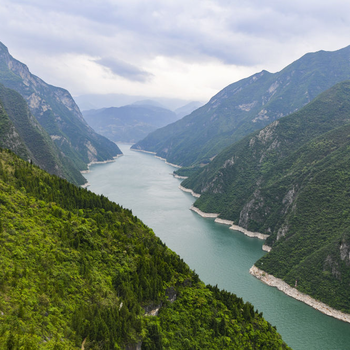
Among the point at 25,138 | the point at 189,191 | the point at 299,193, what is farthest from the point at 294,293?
the point at 25,138

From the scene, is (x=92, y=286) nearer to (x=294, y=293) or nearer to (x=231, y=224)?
(x=294, y=293)

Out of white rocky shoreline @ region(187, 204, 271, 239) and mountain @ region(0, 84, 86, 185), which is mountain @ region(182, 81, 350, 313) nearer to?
white rocky shoreline @ region(187, 204, 271, 239)

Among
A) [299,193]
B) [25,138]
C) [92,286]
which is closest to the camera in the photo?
[92,286]

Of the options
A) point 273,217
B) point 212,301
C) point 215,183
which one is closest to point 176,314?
point 212,301

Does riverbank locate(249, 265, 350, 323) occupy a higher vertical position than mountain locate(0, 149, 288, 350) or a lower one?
lower

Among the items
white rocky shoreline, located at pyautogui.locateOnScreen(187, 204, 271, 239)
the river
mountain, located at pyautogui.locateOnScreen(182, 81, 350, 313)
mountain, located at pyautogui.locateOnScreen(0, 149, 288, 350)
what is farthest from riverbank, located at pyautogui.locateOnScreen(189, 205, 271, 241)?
mountain, located at pyautogui.locateOnScreen(0, 149, 288, 350)

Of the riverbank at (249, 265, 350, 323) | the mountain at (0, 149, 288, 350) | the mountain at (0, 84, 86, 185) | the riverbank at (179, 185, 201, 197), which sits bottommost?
the riverbank at (249, 265, 350, 323)

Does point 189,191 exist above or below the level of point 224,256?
above
